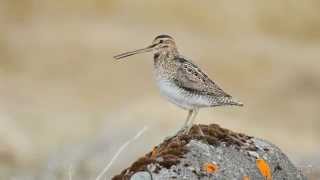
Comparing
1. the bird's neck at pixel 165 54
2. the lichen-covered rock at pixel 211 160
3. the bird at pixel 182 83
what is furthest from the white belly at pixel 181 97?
the lichen-covered rock at pixel 211 160

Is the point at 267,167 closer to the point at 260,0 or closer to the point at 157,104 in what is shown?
the point at 157,104

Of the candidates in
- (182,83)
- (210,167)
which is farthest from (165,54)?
(210,167)

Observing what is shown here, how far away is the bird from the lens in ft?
37.5

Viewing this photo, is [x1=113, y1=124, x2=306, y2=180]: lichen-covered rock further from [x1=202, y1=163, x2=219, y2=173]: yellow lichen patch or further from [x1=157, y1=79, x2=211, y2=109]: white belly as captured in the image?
[x1=157, y1=79, x2=211, y2=109]: white belly

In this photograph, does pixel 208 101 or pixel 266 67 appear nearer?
pixel 208 101

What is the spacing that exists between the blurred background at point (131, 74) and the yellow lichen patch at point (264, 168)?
8.29 metres

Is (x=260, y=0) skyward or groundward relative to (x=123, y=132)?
skyward

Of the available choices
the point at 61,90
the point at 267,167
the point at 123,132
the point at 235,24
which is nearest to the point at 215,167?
the point at 267,167

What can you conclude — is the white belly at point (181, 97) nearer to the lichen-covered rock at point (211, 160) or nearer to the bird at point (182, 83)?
the bird at point (182, 83)

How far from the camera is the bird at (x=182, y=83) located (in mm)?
11422

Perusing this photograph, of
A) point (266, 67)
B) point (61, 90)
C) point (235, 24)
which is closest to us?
point (61, 90)

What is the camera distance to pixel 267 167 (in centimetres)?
1074

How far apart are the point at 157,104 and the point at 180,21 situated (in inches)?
311

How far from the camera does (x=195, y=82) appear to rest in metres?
11.5
